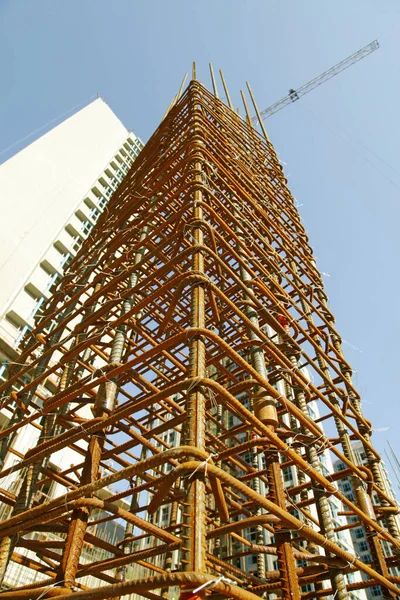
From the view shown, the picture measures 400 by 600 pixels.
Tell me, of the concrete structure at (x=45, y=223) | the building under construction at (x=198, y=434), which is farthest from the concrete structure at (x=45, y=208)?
the building under construction at (x=198, y=434)

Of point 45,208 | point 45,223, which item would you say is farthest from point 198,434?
point 45,208

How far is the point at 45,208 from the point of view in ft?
A: 68.6

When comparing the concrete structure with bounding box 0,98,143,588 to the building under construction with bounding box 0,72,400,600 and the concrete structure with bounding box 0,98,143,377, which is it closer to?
the concrete structure with bounding box 0,98,143,377

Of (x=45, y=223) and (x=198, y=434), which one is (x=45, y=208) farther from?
(x=198, y=434)

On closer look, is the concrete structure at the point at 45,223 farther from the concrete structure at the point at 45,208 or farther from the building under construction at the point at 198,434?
the building under construction at the point at 198,434

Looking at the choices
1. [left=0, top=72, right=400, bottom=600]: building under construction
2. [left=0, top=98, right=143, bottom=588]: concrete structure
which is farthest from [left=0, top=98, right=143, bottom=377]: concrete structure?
[left=0, top=72, right=400, bottom=600]: building under construction

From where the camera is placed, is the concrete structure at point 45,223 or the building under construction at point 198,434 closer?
the building under construction at point 198,434

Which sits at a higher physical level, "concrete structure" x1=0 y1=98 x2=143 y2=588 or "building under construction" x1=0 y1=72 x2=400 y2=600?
"concrete structure" x1=0 y1=98 x2=143 y2=588

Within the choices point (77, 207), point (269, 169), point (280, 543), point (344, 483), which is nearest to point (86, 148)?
point (77, 207)

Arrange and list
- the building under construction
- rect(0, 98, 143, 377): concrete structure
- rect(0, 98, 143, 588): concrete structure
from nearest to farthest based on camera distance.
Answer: the building under construction, rect(0, 98, 143, 588): concrete structure, rect(0, 98, 143, 377): concrete structure

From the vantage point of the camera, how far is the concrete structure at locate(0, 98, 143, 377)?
55.1 feet

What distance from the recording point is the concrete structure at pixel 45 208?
16.8m

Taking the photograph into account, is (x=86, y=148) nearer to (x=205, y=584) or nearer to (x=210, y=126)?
(x=210, y=126)

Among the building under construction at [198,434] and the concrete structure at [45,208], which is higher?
the concrete structure at [45,208]
